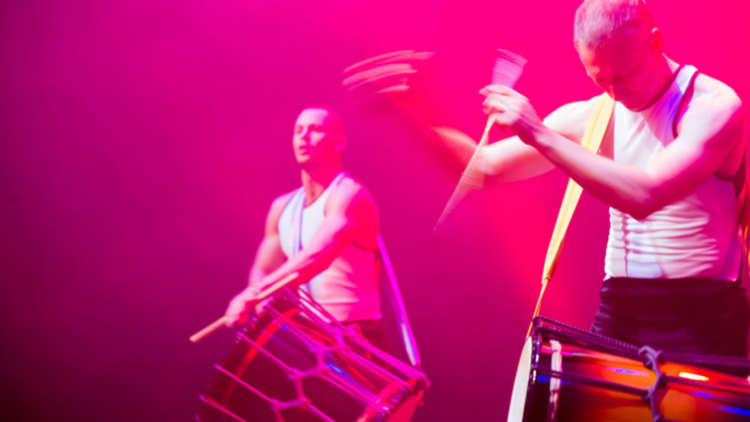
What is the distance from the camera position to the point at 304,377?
1555 millimetres

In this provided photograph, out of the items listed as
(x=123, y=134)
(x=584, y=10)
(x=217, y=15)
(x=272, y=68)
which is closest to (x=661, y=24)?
(x=584, y=10)

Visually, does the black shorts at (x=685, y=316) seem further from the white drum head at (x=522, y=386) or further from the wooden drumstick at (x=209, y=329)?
the wooden drumstick at (x=209, y=329)

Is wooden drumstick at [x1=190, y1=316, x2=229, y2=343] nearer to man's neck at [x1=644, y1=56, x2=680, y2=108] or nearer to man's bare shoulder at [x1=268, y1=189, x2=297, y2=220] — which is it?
man's bare shoulder at [x1=268, y1=189, x2=297, y2=220]

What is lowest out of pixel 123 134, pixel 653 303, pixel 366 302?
pixel 366 302

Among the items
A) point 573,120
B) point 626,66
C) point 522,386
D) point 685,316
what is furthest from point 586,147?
point 522,386

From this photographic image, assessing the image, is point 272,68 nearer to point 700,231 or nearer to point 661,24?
point 661,24

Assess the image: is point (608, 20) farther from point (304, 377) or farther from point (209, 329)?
point (209, 329)

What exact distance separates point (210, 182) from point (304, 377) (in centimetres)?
100

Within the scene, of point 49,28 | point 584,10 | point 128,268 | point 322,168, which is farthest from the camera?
point 49,28

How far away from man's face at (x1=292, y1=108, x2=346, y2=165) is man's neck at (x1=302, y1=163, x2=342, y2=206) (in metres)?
0.03

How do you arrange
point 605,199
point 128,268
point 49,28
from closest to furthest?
1. point 605,199
2. point 128,268
3. point 49,28

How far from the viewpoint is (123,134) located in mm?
2363

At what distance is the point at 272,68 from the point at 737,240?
164 centimetres

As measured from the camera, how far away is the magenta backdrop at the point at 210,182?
1.98 m
